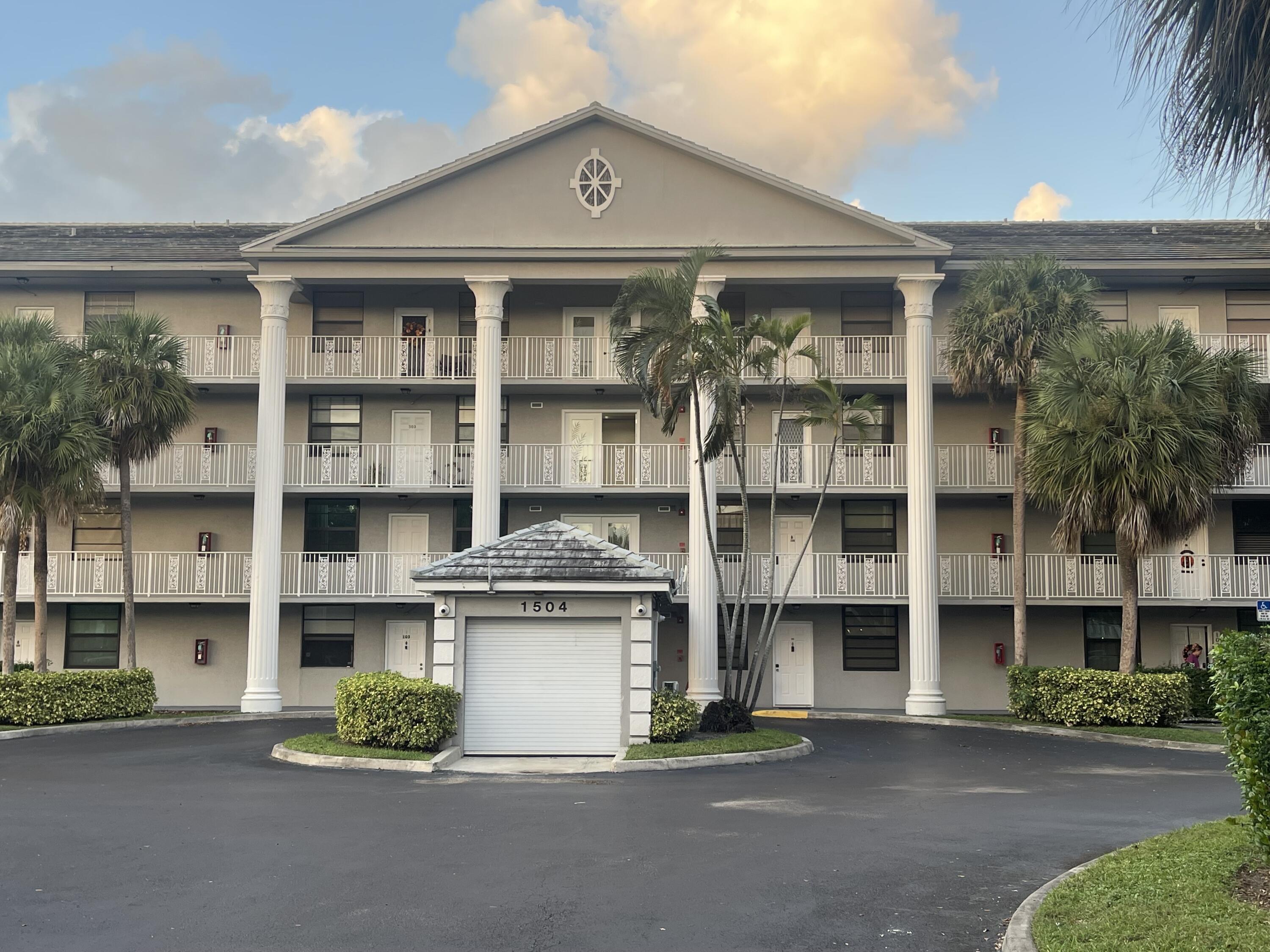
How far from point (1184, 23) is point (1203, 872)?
21.4 ft

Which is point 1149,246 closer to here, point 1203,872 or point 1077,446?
point 1077,446

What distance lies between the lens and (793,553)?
100 feet

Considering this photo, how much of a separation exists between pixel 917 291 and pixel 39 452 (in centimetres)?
1863

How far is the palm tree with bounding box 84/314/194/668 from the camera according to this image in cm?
2575

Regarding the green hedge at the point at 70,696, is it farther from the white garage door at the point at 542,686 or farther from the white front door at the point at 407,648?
the white garage door at the point at 542,686

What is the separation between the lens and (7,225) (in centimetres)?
3475

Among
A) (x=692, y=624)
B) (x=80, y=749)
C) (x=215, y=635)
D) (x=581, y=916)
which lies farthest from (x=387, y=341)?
(x=581, y=916)

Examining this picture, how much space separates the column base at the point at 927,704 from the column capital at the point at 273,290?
654 inches

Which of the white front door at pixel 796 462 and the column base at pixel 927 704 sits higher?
the white front door at pixel 796 462

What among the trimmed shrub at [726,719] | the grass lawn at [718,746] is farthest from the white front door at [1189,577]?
the trimmed shrub at [726,719]

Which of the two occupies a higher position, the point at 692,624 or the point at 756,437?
the point at 756,437

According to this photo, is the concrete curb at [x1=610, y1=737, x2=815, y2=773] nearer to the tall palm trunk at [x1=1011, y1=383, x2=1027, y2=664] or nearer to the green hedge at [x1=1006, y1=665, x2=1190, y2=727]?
the green hedge at [x1=1006, y1=665, x2=1190, y2=727]

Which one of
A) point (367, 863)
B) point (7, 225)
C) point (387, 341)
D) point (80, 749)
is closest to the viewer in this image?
point (367, 863)

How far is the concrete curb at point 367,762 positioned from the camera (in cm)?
1811
